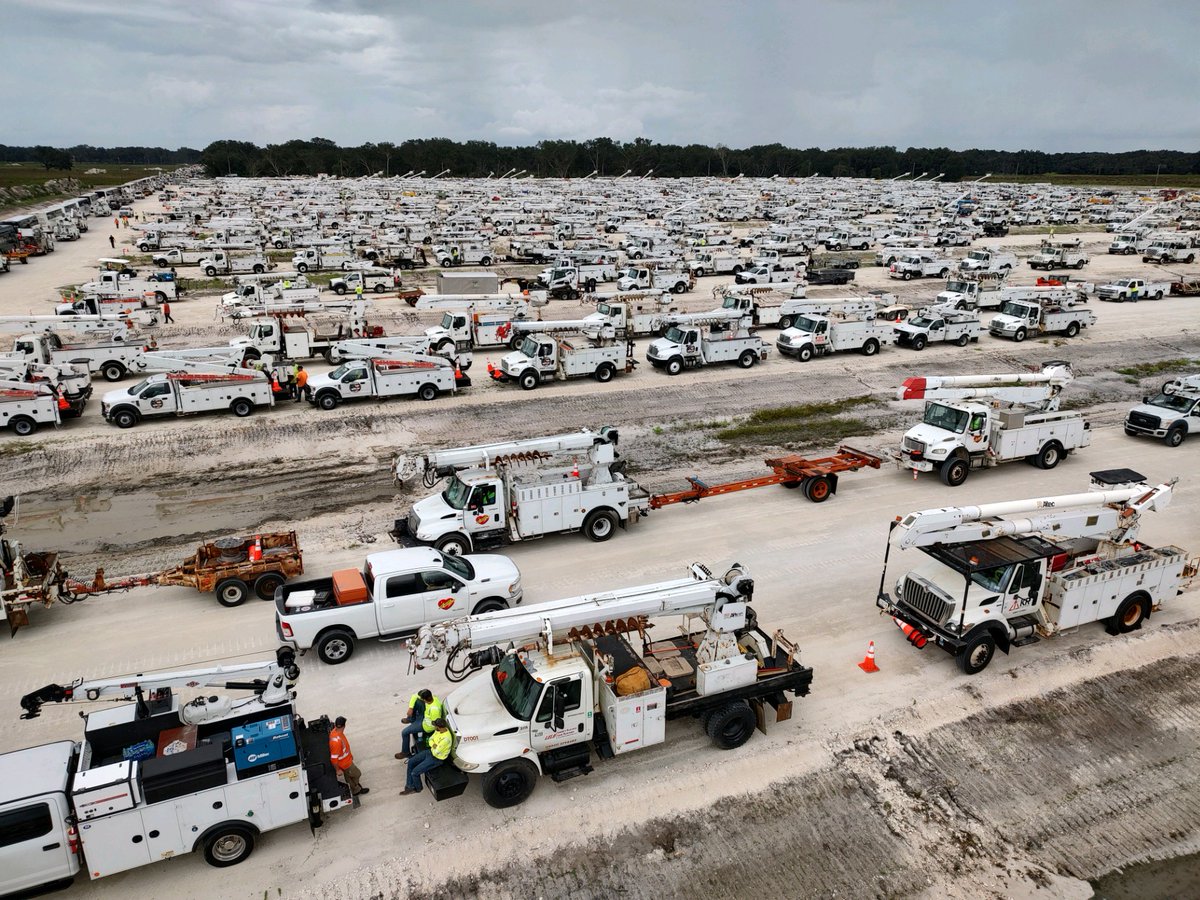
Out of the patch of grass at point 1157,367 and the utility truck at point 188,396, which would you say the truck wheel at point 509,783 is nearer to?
the utility truck at point 188,396

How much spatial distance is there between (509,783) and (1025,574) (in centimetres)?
952

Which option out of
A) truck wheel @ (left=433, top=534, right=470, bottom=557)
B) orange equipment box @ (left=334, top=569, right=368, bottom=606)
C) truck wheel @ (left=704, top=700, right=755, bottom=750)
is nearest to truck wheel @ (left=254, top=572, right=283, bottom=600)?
orange equipment box @ (left=334, top=569, right=368, bottom=606)

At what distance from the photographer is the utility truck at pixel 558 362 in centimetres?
3189

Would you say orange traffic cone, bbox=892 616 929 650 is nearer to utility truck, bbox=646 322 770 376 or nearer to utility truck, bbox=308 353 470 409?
utility truck, bbox=308 353 470 409

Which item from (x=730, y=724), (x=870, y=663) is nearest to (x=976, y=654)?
(x=870, y=663)

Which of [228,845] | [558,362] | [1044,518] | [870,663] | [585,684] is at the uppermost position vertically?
[1044,518]

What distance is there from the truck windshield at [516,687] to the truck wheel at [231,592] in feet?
24.4

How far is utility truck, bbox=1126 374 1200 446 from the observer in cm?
2530

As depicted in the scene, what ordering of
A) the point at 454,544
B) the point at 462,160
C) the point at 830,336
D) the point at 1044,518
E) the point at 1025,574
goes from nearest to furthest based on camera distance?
the point at 1025,574, the point at 1044,518, the point at 454,544, the point at 830,336, the point at 462,160

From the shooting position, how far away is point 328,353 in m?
35.5

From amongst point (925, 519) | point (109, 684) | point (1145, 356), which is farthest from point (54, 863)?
point (1145, 356)

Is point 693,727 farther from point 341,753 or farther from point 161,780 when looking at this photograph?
point 161,780

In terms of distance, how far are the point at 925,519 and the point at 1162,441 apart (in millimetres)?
18441

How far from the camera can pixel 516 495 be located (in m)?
17.9
